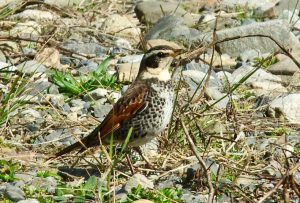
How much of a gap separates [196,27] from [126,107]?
5.09 meters

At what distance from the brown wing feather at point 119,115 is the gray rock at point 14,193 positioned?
0.88 metres

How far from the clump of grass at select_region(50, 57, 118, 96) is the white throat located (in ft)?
5.19

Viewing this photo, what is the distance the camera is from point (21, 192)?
274 inches

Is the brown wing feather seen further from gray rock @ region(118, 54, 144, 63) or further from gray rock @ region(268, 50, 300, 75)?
gray rock @ region(268, 50, 300, 75)

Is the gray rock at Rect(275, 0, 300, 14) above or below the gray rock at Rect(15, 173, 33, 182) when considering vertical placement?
above

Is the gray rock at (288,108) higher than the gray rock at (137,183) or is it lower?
higher

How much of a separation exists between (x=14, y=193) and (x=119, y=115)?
1.33 metres

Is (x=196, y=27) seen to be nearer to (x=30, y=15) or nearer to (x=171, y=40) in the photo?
(x=171, y=40)

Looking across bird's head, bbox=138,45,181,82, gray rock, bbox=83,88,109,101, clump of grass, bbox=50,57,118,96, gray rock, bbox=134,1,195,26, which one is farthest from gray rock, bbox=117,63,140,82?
gray rock, bbox=134,1,195,26

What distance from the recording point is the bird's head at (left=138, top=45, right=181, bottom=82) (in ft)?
26.5

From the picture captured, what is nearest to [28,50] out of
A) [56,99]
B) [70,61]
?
[70,61]

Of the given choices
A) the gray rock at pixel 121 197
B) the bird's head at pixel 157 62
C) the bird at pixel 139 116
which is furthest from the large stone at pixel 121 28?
the gray rock at pixel 121 197

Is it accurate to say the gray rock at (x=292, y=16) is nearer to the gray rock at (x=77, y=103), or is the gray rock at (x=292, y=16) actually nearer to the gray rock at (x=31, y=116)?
the gray rock at (x=77, y=103)

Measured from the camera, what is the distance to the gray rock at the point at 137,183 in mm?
7176
